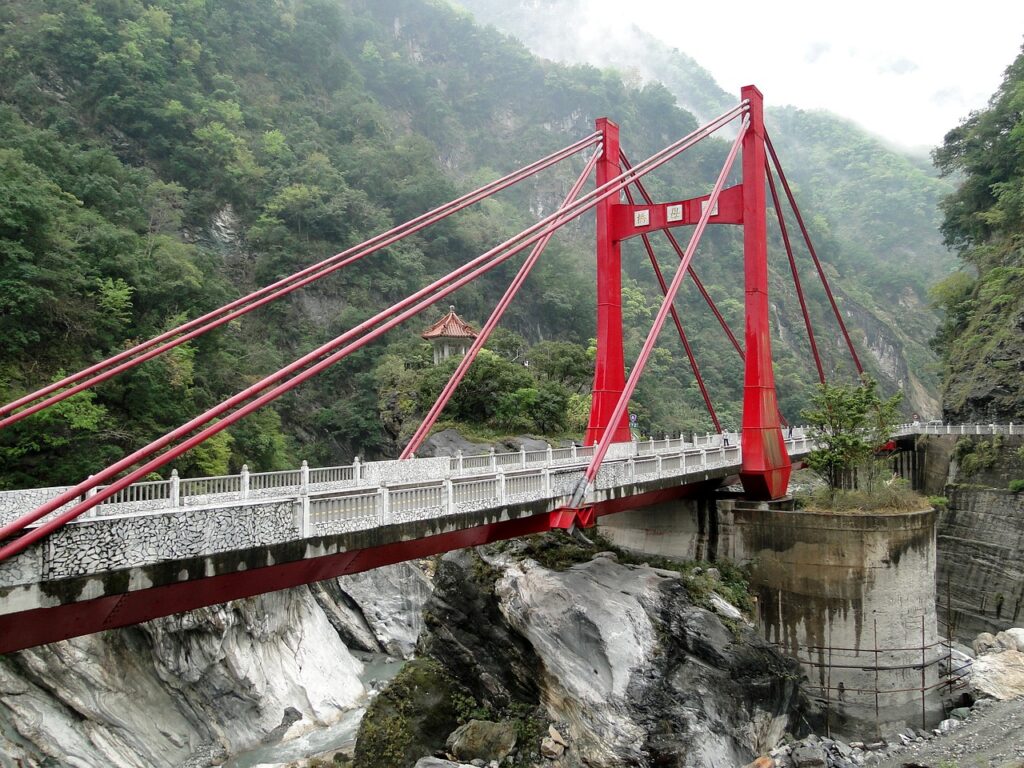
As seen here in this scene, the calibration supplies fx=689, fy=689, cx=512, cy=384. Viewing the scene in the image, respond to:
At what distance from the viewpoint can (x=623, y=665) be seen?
14477mm

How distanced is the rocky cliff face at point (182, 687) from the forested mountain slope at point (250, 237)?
5.08 m

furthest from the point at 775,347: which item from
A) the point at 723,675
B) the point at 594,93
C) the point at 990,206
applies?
the point at 723,675

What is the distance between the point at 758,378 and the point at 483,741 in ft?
38.2

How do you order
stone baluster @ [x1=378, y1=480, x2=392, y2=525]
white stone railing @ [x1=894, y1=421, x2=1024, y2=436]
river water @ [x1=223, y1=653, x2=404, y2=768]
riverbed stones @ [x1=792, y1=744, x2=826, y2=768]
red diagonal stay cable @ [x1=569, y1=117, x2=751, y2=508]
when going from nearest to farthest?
stone baluster @ [x1=378, y1=480, x2=392, y2=525] → red diagonal stay cable @ [x1=569, y1=117, x2=751, y2=508] → riverbed stones @ [x1=792, y1=744, x2=826, y2=768] → river water @ [x1=223, y1=653, x2=404, y2=768] → white stone railing @ [x1=894, y1=421, x2=1024, y2=436]

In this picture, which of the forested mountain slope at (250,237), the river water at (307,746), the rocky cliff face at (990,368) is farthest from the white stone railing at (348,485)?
the rocky cliff face at (990,368)

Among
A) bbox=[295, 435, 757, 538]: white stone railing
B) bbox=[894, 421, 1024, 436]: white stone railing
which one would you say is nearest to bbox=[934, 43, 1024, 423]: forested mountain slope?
bbox=[894, 421, 1024, 436]: white stone railing

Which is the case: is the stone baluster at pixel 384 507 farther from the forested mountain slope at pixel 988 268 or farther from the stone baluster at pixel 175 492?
the forested mountain slope at pixel 988 268

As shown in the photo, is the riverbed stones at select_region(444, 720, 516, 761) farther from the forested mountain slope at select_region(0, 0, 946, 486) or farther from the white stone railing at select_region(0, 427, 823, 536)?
the forested mountain slope at select_region(0, 0, 946, 486)

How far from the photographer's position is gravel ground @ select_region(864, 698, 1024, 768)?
13.9m

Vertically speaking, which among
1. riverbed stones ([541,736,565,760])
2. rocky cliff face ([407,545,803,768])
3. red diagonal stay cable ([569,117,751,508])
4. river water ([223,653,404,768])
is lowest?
river water ([223,653,404,768])

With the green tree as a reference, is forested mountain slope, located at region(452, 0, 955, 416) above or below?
above

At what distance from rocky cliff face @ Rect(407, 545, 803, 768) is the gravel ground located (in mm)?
2436

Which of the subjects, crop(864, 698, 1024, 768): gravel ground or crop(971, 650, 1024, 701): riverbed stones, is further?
crop(971, 650, 1024, 701): riverbed stones

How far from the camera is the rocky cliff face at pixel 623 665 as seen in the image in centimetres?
1406
